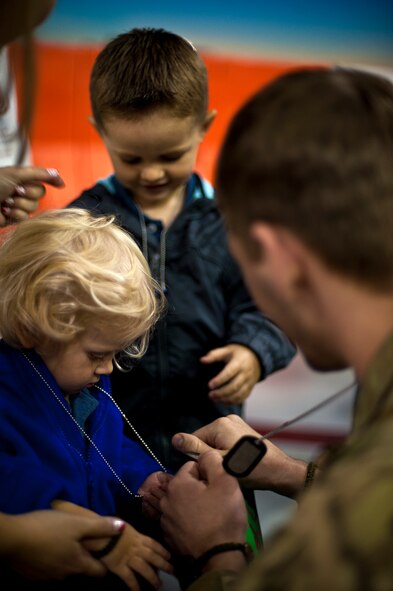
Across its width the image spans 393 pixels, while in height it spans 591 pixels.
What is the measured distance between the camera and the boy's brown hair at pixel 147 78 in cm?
156

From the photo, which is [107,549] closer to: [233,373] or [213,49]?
[233,373]

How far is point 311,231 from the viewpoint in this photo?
853mm

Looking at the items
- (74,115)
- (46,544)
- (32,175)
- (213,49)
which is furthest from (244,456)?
(213,49)

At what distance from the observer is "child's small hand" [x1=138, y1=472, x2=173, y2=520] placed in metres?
1.25

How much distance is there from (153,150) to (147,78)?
135mm

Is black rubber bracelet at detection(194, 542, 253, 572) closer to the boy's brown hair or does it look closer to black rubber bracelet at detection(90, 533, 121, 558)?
black rubber bracelet at detection(90, 533, 121, 558)

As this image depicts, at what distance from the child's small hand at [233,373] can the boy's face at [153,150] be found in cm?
35

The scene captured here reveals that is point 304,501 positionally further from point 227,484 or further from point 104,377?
point 104,377

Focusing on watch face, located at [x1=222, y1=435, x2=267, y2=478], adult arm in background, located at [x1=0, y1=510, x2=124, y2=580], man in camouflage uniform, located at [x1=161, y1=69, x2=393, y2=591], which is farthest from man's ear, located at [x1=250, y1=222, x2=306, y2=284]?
adult arm in background, located at [x1=0, y1=510, x2=124, y2=580]

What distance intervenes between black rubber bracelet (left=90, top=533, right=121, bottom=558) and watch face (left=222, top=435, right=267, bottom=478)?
6.7 inches

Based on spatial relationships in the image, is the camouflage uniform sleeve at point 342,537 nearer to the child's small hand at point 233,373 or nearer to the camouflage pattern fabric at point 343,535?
the camouflage pattern fabric at point 343,535

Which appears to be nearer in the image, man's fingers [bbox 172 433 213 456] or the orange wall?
Result: man's fingers [bbox 172 433 213 456]

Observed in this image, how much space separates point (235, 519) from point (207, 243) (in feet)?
2.46

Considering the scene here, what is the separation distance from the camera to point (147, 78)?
1.56 metres
